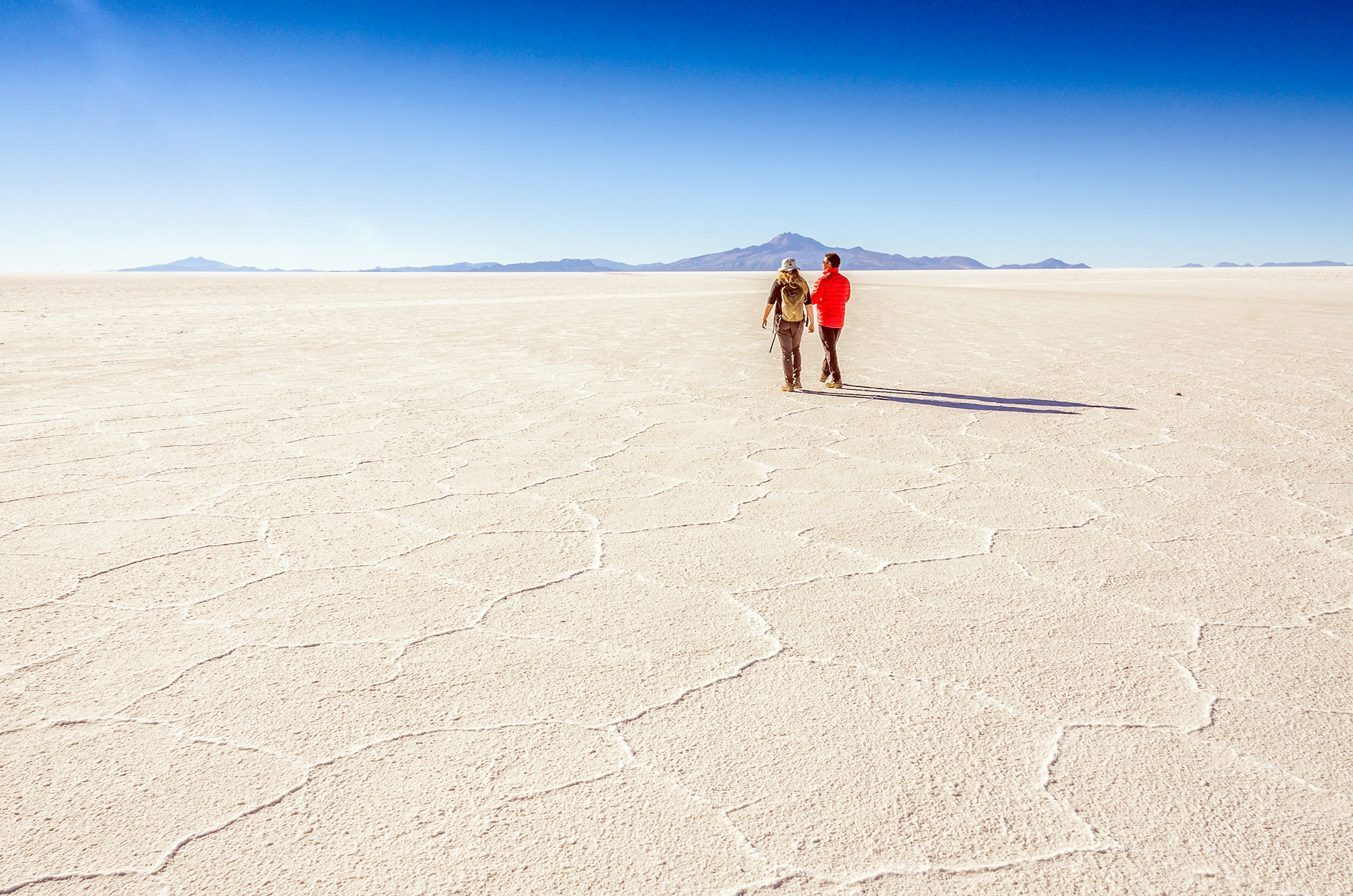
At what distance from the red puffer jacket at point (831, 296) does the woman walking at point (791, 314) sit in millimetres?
75

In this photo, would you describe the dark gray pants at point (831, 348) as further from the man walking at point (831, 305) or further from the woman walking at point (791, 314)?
the woman walking at point (791, 314)

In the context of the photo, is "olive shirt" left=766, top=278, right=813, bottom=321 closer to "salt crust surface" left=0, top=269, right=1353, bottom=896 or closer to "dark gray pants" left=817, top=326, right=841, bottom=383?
"dark gray pants" left=817, top=326, right=841, bottom=383

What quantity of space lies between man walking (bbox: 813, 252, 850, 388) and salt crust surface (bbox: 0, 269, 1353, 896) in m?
1.26

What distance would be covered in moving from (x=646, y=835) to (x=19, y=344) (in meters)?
11.6

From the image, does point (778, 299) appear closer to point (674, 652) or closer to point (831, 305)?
point (831, 305)

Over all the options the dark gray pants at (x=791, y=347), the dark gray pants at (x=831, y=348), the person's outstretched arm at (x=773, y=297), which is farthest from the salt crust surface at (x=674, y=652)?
the person's outstretched arm at (x=773, y=297)

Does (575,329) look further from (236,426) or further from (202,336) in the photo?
(236,426)

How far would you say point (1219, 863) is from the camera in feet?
4.94

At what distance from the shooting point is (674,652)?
2.31 metres

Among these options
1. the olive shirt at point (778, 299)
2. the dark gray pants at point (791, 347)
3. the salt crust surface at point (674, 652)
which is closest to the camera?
the salt crust surface at point (674, 652)

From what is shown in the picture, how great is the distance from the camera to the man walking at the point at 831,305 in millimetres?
6684

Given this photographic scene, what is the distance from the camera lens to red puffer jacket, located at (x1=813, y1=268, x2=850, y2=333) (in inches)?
263

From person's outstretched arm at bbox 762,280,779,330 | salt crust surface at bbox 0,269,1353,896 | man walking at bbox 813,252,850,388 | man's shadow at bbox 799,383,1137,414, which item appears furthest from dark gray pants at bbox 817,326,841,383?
salt crust surface at bbox 0,269,1353,896

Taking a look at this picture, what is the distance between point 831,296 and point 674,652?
489 centimetres
